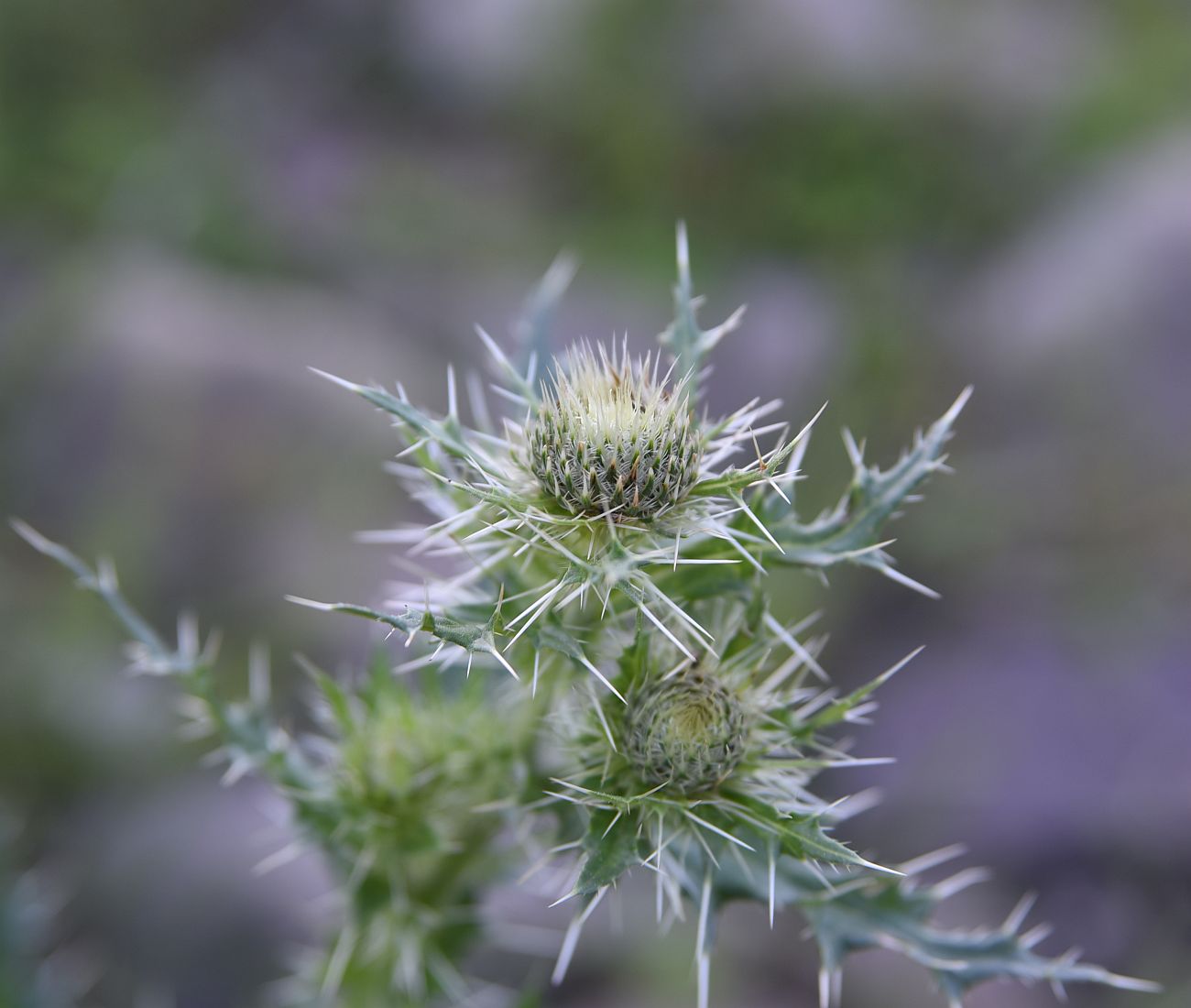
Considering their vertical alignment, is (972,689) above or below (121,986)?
above

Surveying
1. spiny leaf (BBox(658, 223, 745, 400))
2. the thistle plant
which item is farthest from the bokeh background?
spiny leaf (BBox(658, 223, 745, 400))

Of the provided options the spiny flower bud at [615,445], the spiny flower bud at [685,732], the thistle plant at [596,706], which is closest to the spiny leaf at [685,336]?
the thistle plant at [596,706]

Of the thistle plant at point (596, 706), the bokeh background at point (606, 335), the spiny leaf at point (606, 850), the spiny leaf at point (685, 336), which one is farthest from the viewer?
the bokeh background at point (606, 335)

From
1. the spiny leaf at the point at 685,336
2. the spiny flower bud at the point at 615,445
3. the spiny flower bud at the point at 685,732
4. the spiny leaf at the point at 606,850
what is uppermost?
the spiny leaf at the point at 685,336

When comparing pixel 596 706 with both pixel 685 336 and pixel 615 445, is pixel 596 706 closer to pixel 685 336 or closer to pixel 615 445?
pixel 615 445

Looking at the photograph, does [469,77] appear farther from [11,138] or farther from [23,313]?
[23,313]

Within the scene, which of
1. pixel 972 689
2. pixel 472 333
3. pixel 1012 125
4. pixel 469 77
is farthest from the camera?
pixel 469 77

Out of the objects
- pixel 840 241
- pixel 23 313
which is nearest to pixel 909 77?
pixel 840 241

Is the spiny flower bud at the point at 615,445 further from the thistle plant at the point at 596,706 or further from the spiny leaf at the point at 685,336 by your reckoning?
the spiny leaf at the point at 685,336
